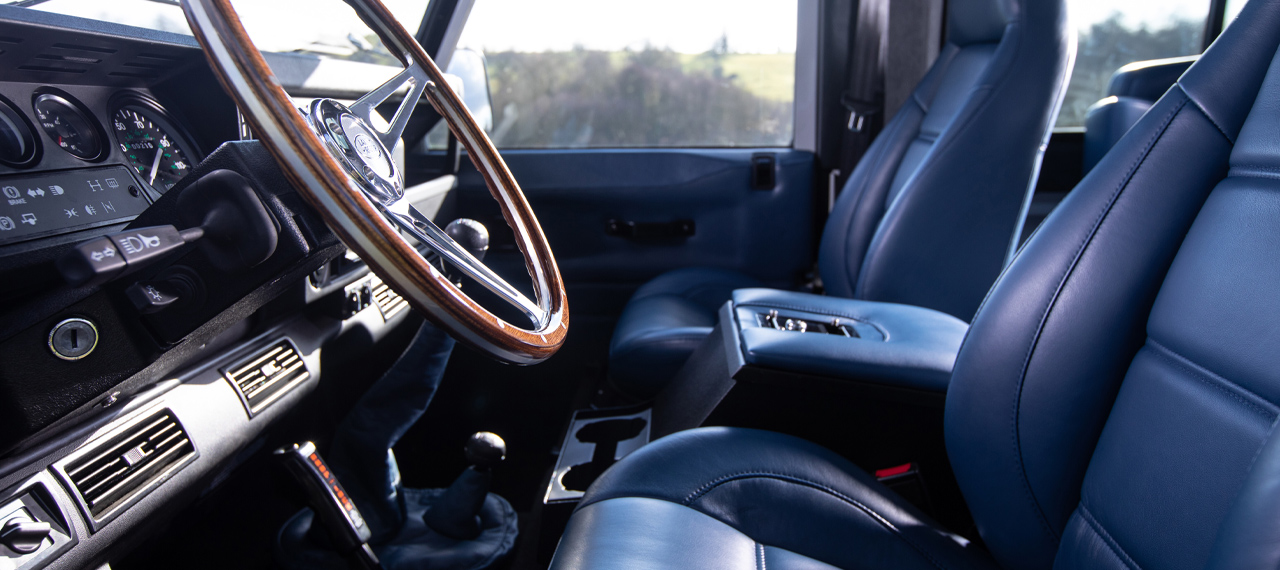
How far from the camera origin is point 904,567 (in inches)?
30.7

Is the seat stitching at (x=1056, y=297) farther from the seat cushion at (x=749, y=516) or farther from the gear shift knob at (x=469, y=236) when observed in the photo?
the gear shift knob at (x=469, y=236)

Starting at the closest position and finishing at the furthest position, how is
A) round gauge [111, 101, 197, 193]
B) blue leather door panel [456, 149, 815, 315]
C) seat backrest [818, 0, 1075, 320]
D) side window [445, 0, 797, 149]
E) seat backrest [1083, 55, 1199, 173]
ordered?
round gauge [111, 101, 197, 193]
seat backrest [818, 0, 1075, 320]
seat backrest [1083, 55, 1199, 173]
side window [445, 0, 797, 149]
blue leather door panel [456, 149, 815, 315]

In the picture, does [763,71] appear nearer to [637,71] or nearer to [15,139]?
[637,71]

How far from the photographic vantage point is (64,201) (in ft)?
2.72

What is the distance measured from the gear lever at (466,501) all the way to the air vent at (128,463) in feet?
1.59

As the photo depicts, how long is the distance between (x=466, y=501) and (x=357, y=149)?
76cm

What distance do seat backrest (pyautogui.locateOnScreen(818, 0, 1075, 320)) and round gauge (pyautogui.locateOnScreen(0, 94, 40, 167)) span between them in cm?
130

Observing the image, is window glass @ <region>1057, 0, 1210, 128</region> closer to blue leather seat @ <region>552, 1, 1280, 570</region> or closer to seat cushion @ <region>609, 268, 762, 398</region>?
seat cushion @ <region>609, 268, 762, 398</region>

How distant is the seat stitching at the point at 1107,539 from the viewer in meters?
0.62

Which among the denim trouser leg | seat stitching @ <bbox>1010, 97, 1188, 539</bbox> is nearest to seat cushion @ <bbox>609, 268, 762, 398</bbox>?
the denim trouser leg

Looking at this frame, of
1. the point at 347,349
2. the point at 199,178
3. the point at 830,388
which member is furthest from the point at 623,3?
the point at 199,178

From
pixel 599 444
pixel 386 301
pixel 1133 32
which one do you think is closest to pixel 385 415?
pixel 386 301

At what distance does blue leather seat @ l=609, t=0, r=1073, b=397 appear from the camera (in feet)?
4.52

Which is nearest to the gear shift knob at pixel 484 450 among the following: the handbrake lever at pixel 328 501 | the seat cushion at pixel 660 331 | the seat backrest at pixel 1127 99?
the handbrake lever at pixel 328 501
